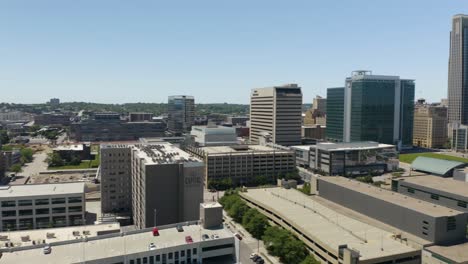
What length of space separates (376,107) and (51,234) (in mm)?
156830

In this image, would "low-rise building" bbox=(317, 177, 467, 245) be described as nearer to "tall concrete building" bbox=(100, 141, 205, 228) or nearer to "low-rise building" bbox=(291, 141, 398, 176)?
"tall concrete building" bbox=(100, 141, 205, 228)

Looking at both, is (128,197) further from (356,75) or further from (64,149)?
(356,75)

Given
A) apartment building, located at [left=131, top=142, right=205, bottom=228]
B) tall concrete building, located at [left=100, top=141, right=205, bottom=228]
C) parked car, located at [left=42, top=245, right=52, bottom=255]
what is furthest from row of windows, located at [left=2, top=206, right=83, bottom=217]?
parked car, located at [left=42, top=245, right=52, bottom=255]

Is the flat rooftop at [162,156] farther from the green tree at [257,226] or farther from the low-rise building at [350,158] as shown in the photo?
the low-rise building at [350,158]

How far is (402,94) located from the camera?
617 ft

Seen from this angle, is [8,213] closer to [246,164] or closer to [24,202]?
[24,202]

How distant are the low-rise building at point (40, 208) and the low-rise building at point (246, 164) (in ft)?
150

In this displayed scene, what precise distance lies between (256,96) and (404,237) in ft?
374

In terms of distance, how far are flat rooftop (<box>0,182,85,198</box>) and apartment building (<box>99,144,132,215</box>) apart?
7.04m

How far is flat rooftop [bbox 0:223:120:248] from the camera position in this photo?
55000 mm

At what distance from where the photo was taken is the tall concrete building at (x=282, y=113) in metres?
161

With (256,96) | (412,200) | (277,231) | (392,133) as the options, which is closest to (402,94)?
(392,133)

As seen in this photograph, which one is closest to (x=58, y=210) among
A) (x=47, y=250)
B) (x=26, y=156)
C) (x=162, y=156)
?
(x=162, y=156)

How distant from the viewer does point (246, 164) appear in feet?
409
